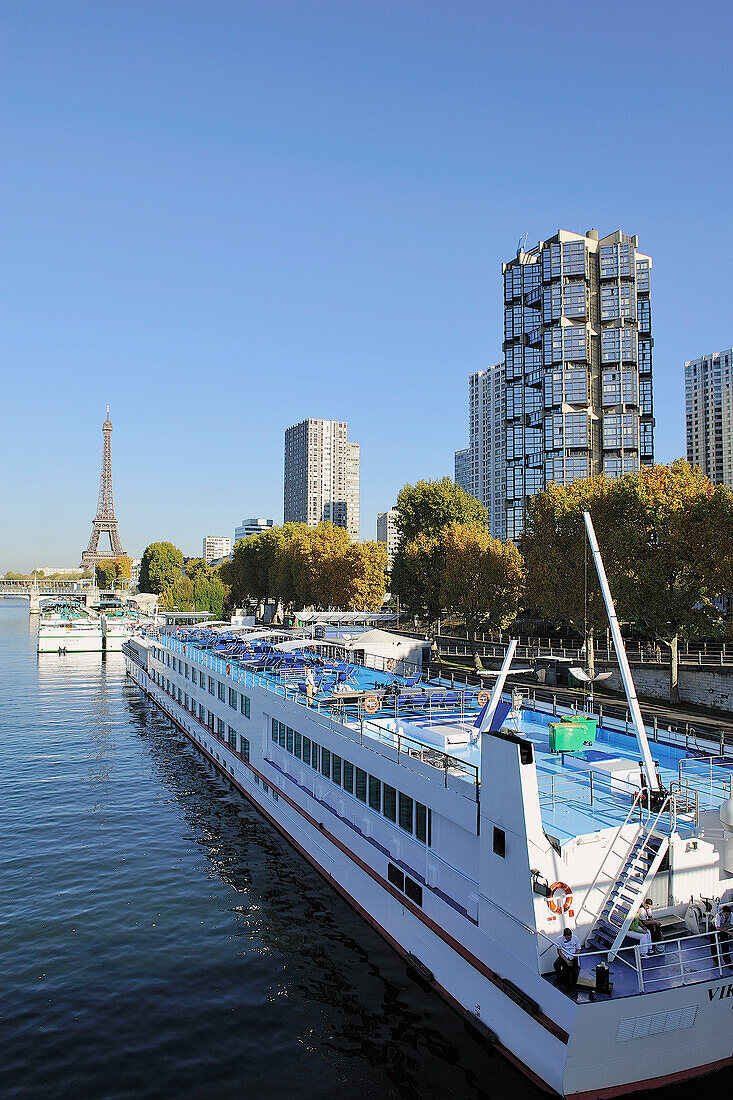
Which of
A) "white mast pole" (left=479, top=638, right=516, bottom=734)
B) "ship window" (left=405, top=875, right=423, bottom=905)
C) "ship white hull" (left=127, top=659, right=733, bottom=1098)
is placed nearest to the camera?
"ship white hull" (left=127, top=659, right=733, bottom=1098)

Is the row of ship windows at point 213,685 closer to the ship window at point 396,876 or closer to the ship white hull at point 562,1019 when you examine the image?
the ship window at point 396,876

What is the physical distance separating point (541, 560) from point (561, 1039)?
46937 millimetres

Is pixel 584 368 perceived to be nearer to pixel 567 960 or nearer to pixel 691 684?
pixel 691 684

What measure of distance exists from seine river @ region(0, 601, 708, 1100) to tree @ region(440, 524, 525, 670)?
126 ft

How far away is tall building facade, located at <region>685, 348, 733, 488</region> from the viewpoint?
583ft

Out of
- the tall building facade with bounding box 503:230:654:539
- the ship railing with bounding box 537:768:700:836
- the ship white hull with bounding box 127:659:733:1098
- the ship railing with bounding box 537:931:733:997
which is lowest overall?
the ship white hull with bounding box 127:659:733:1098

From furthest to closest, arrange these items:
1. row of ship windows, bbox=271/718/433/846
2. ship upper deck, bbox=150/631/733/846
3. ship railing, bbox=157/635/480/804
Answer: row of ship windows, bbox=271/718/433/846
ship railing, bbox=157/635/480/804
ship upper deck, bbox=150/631/733/846

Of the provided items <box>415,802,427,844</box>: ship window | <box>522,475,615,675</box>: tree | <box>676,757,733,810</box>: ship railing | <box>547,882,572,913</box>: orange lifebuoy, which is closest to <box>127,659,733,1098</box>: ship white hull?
<box>547,882,572,913</box>: orange lifebuoy

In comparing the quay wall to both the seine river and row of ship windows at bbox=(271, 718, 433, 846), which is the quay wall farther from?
the seine river

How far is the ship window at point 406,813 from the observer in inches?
682

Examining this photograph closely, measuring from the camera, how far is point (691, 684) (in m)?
45.2

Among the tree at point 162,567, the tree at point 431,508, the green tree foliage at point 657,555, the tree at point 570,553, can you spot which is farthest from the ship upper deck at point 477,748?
the tree at point 162,567

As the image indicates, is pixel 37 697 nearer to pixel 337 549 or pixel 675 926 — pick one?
pixel 337 549

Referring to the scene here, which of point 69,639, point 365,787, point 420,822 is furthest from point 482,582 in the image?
point 69,639
